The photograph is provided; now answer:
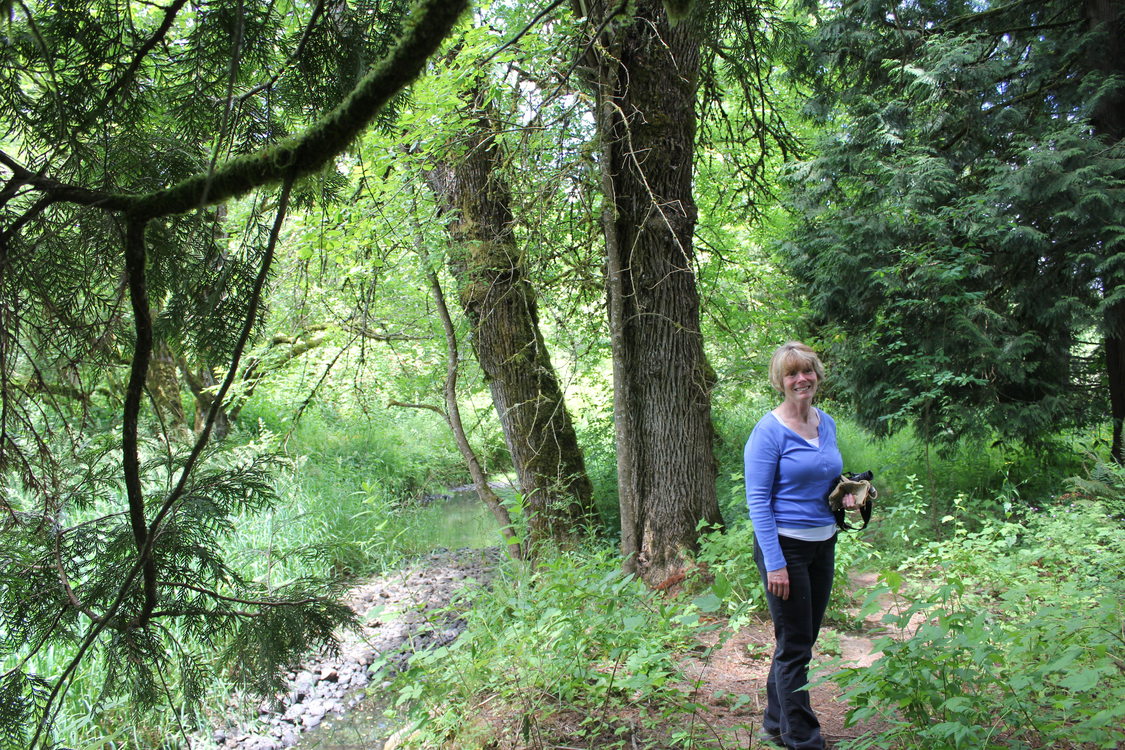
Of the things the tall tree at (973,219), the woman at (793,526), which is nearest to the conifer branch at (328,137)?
the woman at (793,526)

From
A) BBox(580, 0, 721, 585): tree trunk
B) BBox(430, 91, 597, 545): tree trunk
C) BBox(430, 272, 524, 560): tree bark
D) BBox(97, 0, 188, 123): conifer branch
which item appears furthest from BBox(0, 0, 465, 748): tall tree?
BBox(430, 272, 524, 560): tree bark

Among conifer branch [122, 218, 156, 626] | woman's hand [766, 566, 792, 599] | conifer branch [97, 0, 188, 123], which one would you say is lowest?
woman's hand [766, 566, 792, 599]

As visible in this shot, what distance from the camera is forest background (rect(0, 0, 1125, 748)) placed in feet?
5.83

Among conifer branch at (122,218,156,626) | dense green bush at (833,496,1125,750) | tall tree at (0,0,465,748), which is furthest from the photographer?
dense green bush at (833,496,1125,750)

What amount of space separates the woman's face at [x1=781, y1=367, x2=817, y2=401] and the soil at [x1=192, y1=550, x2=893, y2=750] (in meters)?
0.97

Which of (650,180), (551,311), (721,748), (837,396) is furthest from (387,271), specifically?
(837,396)

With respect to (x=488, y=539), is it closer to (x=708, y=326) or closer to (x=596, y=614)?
(x=708, y=326)

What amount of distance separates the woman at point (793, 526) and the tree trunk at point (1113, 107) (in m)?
4.72

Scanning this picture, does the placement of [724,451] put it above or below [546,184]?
below

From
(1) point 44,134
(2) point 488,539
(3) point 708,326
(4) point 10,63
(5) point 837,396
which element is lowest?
(2) point 488,539

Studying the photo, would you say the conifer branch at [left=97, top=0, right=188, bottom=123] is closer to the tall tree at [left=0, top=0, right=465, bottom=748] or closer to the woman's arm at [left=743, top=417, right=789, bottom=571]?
the tall tree at [left=0, top=0, right=465, bottom=748]

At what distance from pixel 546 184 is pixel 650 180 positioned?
69cm

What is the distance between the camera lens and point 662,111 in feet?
14.8

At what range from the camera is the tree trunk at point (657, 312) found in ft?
14.8
